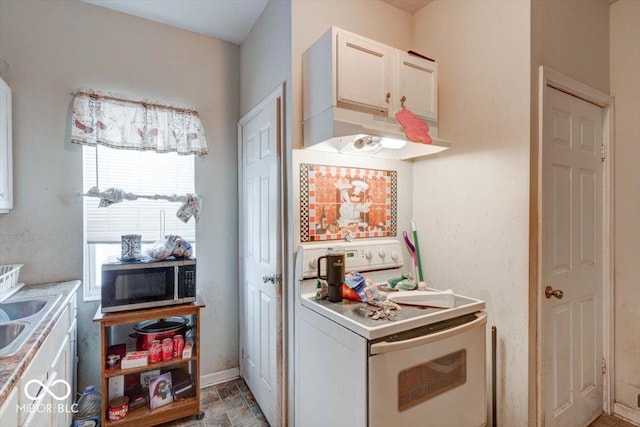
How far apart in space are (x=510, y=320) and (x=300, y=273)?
1.14 meters

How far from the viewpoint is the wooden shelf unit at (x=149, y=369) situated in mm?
1820

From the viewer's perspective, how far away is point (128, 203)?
7.49 feet

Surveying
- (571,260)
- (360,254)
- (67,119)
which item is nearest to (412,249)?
(360,254)

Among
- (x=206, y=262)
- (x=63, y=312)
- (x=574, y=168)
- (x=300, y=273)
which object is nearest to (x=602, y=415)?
(x=574, y=168)

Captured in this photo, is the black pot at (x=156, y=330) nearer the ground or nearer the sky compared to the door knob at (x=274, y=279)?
nearer the ground

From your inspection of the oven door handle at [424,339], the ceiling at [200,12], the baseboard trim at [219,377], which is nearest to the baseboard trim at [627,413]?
the oven door handle at [424,339]

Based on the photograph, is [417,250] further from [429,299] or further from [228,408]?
[228,408]

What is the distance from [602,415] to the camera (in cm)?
207

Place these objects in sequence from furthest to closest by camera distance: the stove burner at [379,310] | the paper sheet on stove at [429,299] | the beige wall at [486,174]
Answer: the beige wall at [486,174] → the paper sheet on stove at [429,299] → the stove burner at [379,310]

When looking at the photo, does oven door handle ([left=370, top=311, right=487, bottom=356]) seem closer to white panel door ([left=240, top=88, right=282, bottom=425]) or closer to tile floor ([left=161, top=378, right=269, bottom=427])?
white panel door ([left=240, top=88, right=282, bottom=425])

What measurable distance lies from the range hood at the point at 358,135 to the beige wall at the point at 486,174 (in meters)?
0.24

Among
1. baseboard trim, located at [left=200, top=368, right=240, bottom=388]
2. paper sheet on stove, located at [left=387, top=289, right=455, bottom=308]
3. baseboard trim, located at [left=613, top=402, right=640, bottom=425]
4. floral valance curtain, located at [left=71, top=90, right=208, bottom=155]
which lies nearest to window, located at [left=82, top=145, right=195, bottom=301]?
floral valance curtain, located at [left=71, top=90, right=208, bottom=155]

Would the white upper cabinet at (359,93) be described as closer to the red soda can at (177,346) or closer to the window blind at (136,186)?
the window blind at (136,186)

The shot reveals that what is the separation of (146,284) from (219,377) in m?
1.08
